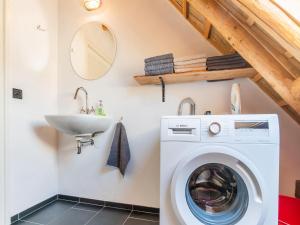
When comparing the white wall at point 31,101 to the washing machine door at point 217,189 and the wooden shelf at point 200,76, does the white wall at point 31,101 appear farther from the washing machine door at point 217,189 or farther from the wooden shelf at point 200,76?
the washing machine door at point 217,189

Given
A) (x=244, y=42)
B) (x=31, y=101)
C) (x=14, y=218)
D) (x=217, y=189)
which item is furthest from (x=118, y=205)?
(x=244, y=42)

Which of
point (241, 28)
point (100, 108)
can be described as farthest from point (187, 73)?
point (100, 108)

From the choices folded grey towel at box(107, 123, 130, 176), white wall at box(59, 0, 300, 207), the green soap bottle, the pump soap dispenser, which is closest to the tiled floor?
white wall at box(59, 0, 300, 207)

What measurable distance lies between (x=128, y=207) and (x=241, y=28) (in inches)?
70.8

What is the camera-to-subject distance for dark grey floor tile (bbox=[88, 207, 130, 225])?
160cm

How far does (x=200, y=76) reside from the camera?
1.54m

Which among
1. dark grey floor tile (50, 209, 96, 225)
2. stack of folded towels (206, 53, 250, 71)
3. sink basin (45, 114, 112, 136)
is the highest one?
stack of folded towels (206, 53, 250, 71)

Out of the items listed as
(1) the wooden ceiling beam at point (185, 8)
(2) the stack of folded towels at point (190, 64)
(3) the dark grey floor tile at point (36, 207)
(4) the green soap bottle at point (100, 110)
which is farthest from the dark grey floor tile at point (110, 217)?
(1) the wooden ceiling beam at point (185, 8)

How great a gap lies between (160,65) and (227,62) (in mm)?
527

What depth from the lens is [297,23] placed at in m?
0.78

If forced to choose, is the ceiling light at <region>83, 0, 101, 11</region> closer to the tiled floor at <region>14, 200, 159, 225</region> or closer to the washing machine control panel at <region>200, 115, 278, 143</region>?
the washing machine control panel at <region>200, 115, 278, 143</region>

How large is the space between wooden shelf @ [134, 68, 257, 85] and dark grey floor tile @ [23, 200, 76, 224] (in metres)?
1.46

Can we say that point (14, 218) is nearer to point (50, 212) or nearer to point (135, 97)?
point (50, 212)

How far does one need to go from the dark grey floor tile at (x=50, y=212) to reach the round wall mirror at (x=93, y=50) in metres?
1.34
